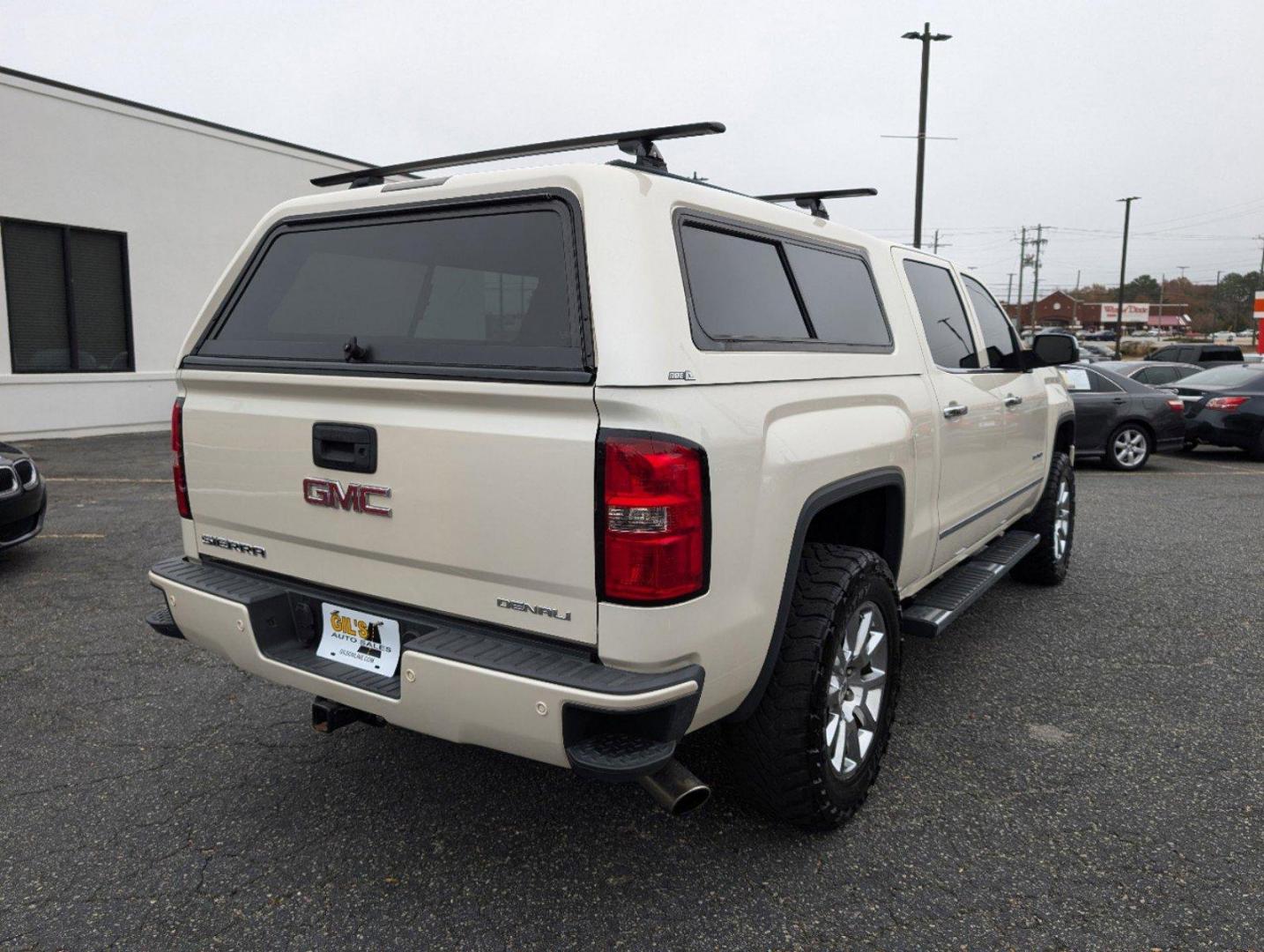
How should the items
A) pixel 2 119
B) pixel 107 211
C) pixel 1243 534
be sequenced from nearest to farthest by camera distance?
pixel 1243 534
pixel 2 119
pixel 107 211

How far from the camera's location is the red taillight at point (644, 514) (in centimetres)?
218

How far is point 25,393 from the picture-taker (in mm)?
12945

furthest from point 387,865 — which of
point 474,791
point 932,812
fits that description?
point 932,812

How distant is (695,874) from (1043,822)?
1195 mm

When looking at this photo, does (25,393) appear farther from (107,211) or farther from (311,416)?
(311,416)

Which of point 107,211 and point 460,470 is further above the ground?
point 107,211

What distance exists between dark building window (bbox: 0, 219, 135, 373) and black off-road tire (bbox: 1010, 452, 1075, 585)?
1325cm

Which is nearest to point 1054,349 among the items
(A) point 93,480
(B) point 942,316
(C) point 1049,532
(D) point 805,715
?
(B) point 942,316

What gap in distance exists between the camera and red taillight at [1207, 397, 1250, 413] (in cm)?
1306

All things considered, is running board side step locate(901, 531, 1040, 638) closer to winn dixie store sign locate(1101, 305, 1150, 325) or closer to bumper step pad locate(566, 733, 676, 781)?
bumper step pad locate(566, 733, 676, 781)

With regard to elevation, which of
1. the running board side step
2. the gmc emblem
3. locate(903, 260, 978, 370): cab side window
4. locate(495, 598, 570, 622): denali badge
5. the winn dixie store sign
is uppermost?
the winn dixie store sign

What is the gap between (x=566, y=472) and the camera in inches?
88.0

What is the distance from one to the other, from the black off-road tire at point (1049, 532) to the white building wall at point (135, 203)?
1280cm

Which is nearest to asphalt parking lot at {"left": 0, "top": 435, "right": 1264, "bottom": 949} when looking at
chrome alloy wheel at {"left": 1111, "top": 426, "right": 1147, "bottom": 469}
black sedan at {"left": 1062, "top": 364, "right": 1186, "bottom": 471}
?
black sedan at {"left": 1062, "top": 364, "right": 1186, "bottom": 471}
